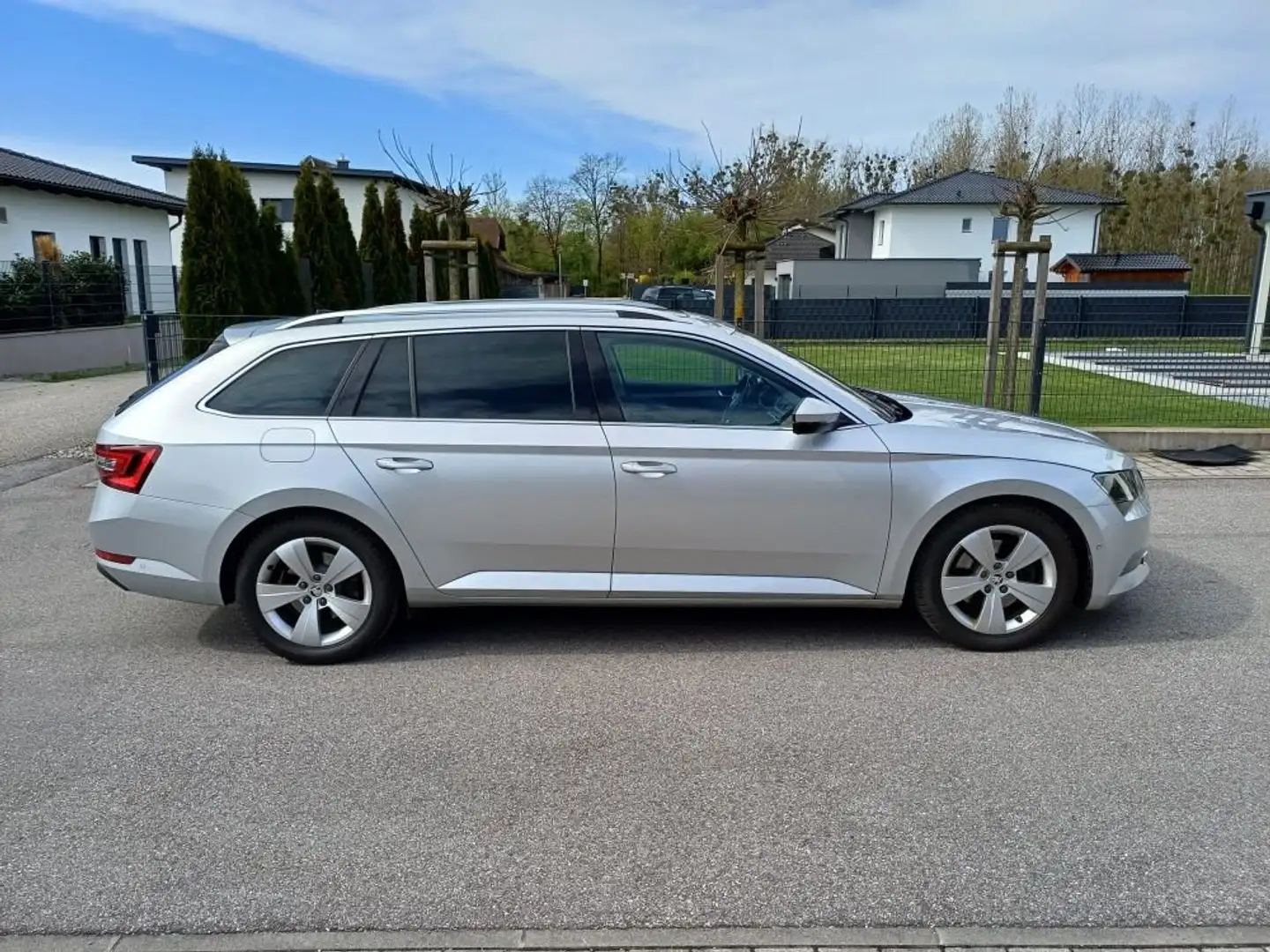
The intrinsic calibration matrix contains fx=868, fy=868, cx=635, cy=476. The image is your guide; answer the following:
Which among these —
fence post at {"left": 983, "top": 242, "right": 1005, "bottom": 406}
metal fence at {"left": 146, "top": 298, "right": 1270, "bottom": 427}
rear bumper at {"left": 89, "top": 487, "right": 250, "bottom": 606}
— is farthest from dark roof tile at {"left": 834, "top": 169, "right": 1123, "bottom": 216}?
rear bumper at {"left": 89, "top": 487, "right": 250, "bottom": 606}

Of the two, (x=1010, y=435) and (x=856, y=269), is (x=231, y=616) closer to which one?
(x=1010, y=435)

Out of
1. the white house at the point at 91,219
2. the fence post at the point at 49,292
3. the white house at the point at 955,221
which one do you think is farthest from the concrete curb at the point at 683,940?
the white house at the point at 955,221

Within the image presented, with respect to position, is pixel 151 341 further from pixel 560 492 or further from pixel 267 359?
pixel 560 492

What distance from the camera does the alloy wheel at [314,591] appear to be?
4082mm

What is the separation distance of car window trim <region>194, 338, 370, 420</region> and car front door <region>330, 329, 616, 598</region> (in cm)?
5

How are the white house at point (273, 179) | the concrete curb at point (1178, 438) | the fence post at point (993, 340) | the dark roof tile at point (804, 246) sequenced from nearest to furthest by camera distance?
the concrete curb at point (1178, 438) → the fence post at point (993, 340) → the white house at point (273, 179) → the dark roof tile at point (804, 246)

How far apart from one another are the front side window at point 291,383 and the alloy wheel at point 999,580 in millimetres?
3060

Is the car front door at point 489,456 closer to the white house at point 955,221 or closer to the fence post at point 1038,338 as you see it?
the fence post at point 1038,338

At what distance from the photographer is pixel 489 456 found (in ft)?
13.2

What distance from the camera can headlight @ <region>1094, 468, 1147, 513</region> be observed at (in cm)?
416

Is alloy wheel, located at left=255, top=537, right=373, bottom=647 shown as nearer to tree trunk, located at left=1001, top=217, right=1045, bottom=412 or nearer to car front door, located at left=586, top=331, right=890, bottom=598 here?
car front door, located at left=586, top=331, right=890, bottom=598

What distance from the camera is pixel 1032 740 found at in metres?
3.41

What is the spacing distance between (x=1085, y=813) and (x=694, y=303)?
22.4m

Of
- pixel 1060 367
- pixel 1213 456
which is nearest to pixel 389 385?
pixel 1213 456
